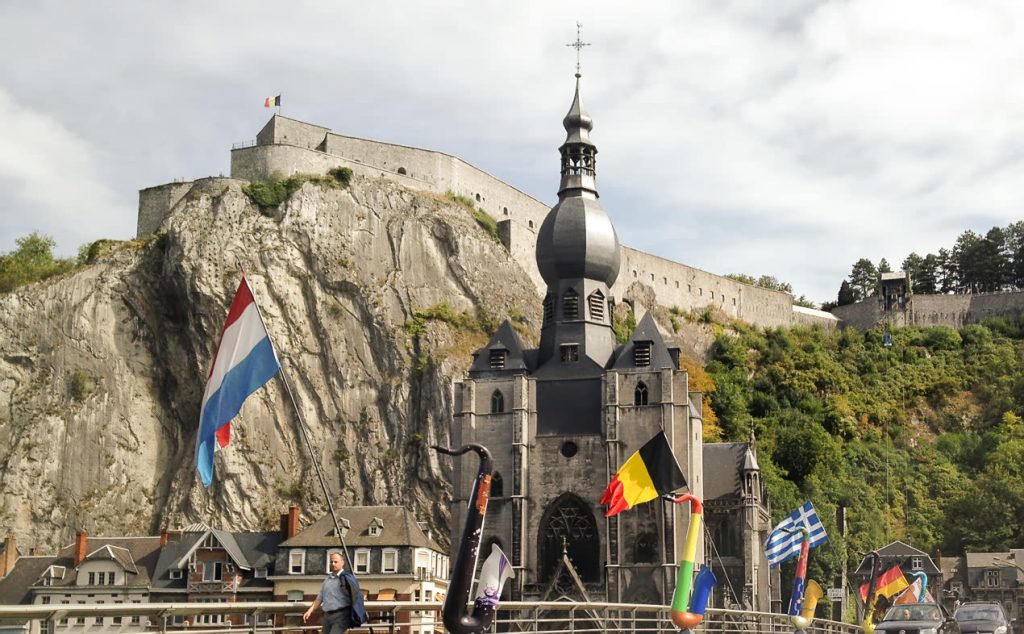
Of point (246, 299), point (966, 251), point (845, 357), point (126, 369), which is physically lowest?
point (246, 299)

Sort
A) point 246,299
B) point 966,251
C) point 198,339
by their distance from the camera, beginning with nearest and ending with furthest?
point 246,299, point 198,339, point 966,251

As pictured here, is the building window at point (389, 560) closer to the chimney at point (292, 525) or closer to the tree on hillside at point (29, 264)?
the chimney at point (292, 525)

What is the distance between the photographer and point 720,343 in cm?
9525

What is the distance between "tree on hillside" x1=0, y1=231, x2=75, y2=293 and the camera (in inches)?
2835

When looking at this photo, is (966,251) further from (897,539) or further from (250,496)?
(250,496)

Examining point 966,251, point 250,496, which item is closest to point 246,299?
point 250,496

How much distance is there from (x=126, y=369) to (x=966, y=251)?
74.6 m

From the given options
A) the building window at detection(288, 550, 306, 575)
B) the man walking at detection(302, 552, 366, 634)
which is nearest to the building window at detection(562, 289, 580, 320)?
the building window at detection(288, 550, 306, 575)

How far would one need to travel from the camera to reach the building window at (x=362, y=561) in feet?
160

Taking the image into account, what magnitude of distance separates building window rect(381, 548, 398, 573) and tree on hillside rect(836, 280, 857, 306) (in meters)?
75.7

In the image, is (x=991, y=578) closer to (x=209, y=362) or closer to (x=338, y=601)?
(x=209, y=362)

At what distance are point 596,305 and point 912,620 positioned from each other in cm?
2741

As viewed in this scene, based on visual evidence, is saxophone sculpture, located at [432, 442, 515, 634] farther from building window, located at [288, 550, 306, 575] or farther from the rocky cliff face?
the rocky cliff face

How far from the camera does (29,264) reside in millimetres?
78250
